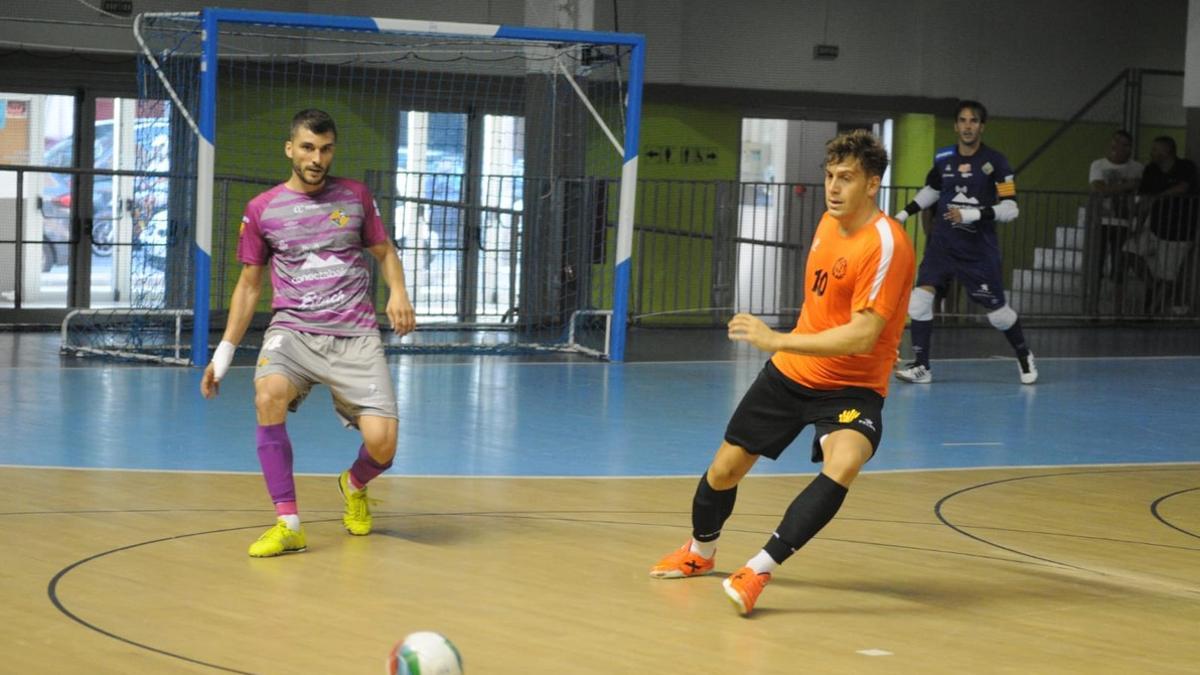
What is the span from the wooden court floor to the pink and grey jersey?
88cm

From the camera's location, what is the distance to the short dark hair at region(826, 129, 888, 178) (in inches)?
210

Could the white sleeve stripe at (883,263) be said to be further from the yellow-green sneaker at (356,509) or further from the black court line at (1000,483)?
the yellow-green sneaker at (356,509)

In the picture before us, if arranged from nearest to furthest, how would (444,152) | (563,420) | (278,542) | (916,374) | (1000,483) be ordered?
1. (278,542)
2. (1000,483)
3. (563,420)
4. (916,374)
5. (444,152)

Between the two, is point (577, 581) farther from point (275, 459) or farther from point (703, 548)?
point (275, 459)

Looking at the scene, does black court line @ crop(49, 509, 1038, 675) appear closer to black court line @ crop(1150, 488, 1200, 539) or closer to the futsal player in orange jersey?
the futsal player in orange jersey

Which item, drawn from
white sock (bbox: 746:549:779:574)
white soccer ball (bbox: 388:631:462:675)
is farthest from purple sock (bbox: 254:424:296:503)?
white soccer ball (bbox: 388:631:462:675)

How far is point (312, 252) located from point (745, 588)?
7.23ft

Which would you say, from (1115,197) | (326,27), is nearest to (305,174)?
(326,27)

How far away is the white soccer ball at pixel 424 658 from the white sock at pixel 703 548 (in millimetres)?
1914

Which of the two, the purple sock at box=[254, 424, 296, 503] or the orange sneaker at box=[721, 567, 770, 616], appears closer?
the orange sneaker at box=[721, 567, 770, 616]

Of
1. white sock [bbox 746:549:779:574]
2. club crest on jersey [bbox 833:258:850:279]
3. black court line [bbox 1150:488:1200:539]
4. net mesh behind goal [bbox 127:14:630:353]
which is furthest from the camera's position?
net mesh behind goal [bbox 127:14:630:353]

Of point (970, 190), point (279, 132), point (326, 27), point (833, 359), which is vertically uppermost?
point (326, 27)

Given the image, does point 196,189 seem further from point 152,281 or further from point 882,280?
point 882,280

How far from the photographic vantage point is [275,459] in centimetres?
607
